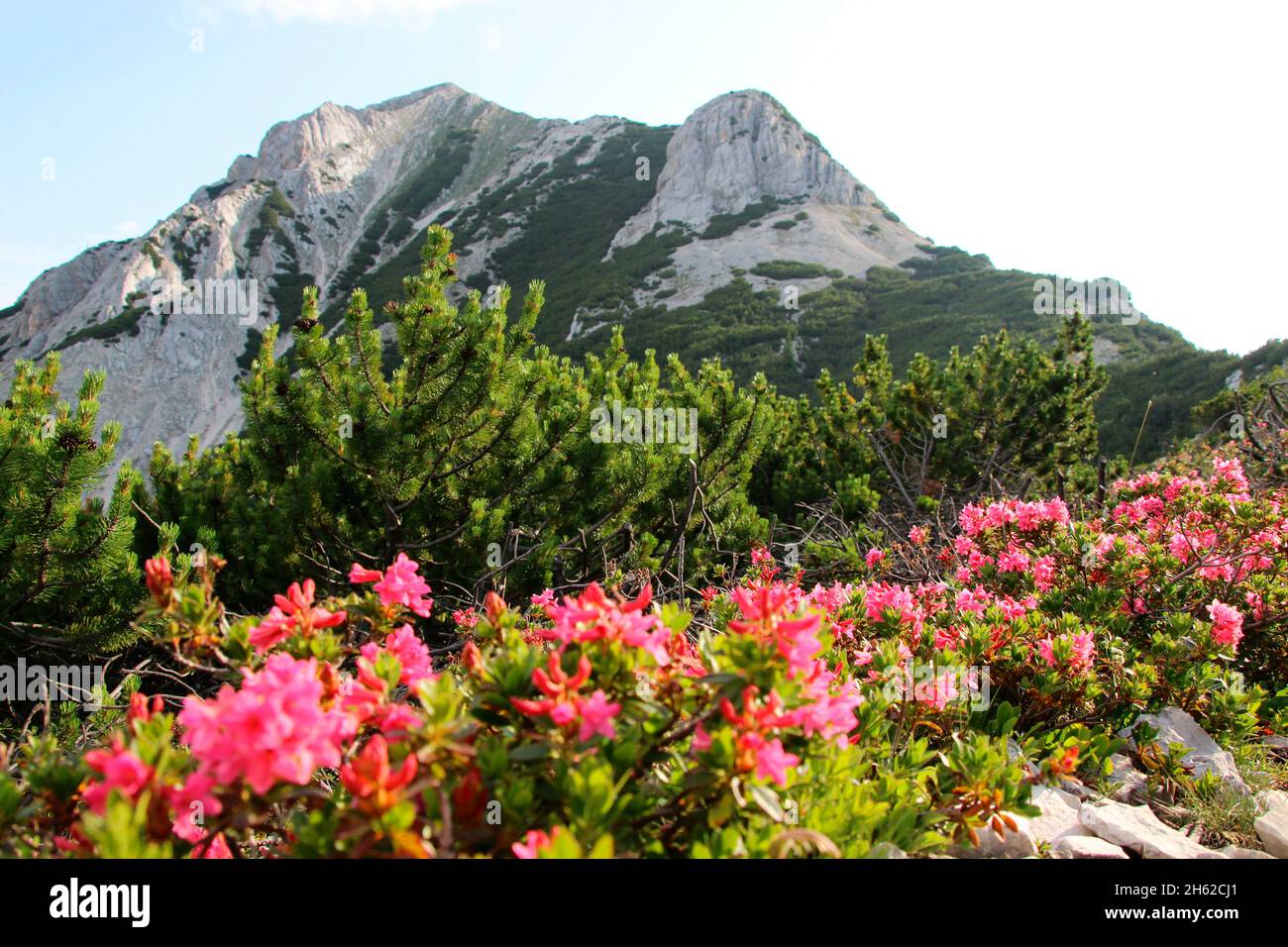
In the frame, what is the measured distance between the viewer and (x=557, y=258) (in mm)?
45625

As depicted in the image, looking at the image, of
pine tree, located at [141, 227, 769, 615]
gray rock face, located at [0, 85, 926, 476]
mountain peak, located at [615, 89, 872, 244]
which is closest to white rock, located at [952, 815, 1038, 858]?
pine tree, located at [141, 227, 769, 615]

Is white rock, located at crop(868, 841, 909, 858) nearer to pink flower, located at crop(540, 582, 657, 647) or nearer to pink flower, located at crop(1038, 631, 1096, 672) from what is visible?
pink flower, located at crop(540, 582, 657, 647)

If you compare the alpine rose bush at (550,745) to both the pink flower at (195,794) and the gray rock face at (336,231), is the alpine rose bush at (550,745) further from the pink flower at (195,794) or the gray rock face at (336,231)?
the gray rock face at (336,231)

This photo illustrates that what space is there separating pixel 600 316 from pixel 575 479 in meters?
31.5

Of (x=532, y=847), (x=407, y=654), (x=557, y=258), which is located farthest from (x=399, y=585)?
(x=557, y=258)

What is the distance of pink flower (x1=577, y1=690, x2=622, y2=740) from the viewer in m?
1.12

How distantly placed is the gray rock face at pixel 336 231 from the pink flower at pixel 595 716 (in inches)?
1362

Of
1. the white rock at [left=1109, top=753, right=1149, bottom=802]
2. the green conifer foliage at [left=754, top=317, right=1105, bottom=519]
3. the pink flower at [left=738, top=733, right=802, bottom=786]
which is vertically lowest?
the white rock at [left=1109, top=753, right=1149, bottom=802]

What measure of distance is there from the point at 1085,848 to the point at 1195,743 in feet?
3.56

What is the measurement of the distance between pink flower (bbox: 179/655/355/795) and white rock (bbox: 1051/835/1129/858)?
A: 74.3 inches

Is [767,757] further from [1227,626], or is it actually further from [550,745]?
[1227,626]

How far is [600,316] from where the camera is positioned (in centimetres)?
3516

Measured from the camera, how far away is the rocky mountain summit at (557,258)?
31.3 metres

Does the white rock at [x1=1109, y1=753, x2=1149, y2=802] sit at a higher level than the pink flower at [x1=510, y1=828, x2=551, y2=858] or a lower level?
lower
